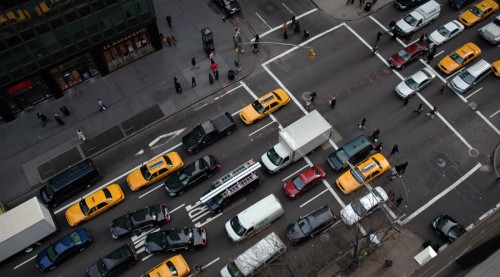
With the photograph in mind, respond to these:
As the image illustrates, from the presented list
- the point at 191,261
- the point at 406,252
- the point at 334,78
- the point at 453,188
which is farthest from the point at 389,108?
the point at 191,261

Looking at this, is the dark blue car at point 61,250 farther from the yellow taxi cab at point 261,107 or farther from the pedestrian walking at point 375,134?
the pedestrian walking at point 375,134

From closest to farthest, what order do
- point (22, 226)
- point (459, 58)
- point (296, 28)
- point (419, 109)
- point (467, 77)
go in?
point (22, 226) < point (419, 109) < point (467, 77) < point (459, 58) < point (296, 28)

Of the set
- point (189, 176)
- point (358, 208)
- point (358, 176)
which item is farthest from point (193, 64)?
point (358, 208)

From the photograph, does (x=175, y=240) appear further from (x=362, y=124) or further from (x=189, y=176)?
(x=362, y=124)

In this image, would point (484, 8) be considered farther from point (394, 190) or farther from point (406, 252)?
point (406, 252)

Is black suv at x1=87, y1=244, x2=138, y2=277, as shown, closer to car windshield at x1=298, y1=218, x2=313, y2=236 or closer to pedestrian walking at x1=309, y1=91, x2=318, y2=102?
car windshield at x1=298, y1=218, x2=313, y2=236
